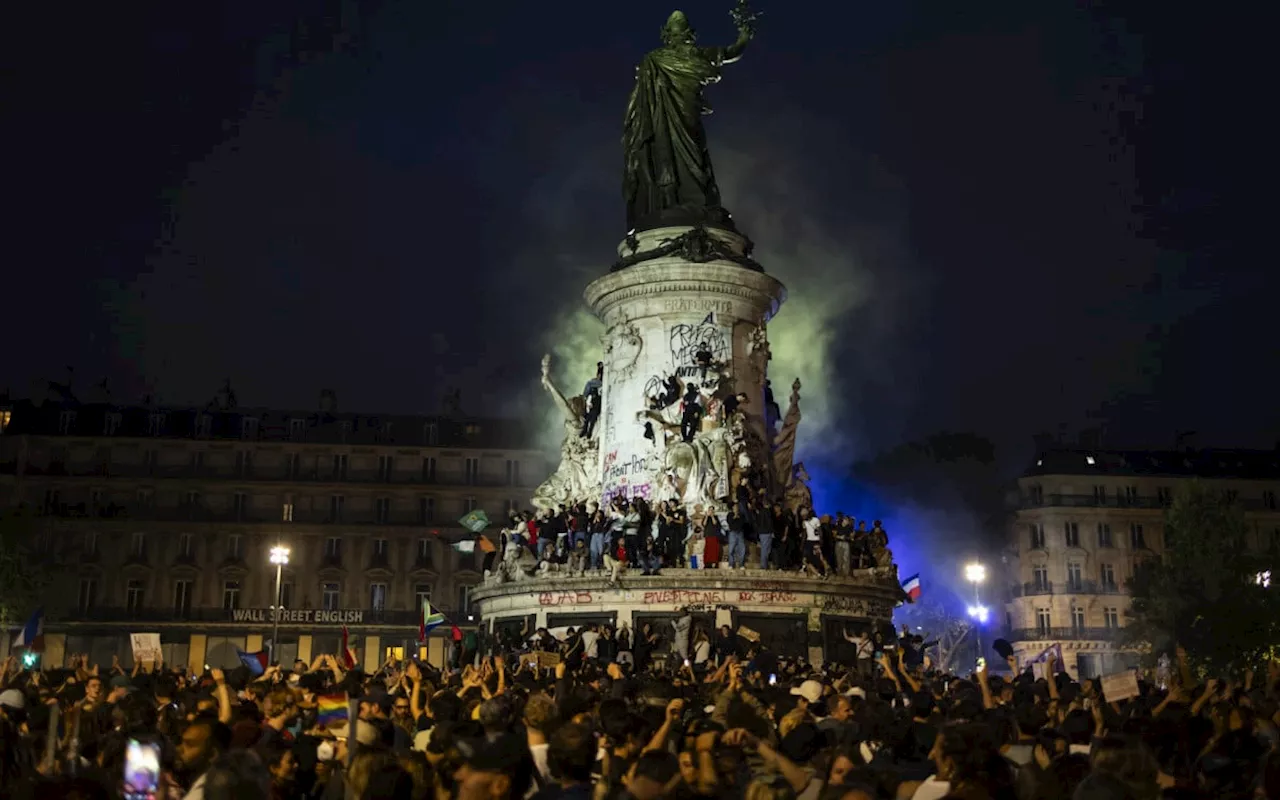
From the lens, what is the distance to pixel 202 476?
78438mm

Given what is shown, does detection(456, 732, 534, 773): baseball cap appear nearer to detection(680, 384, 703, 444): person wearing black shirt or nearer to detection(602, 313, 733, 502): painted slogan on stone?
detection(602, 313, 733, 502): painted slogan on stone

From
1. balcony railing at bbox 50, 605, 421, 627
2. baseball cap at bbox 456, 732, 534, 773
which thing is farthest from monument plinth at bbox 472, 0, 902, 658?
balcony railing at bbox 50, 605, 421, 627

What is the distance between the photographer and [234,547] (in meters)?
76.9

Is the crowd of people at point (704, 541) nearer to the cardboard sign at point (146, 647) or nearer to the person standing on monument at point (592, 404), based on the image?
the person standing on monument at point (592, 404)

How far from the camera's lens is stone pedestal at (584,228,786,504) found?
132 feet

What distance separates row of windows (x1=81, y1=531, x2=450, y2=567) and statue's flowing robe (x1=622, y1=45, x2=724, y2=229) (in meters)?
38.3

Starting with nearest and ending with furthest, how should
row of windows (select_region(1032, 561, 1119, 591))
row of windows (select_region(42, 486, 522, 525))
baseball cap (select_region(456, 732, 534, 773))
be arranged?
baseball cap (select_region(456, 732, 534, 773))
row of windows (select_region(42, 486, 522, 525))
row of windows (select_region(1032, 561, 1119, 591))

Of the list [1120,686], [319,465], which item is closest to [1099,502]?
[319,465]

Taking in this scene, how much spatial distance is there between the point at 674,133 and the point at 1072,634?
159 feet

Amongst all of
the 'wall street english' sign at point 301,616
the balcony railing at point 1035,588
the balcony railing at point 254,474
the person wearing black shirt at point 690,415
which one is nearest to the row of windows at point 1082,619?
the balcony railing at point 1035,588

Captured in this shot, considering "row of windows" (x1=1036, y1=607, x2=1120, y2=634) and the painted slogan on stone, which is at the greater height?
the painted slogan on stone

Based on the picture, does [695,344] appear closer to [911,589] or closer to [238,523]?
[911,589]

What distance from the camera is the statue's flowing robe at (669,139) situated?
147ft

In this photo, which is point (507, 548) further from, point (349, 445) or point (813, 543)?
point (349, 445)
